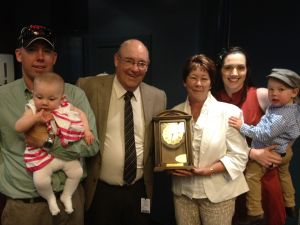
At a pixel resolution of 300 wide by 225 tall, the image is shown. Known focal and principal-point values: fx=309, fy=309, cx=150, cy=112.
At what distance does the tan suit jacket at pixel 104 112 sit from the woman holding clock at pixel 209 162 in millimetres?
241

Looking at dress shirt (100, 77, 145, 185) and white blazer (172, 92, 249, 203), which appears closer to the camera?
white blazer (172, 92, 249, 203)

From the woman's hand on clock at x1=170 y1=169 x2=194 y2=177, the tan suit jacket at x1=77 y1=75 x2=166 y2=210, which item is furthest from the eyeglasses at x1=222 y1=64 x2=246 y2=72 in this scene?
the woman's hand on clock at x1=170 y1=169 x2=194 y2=177

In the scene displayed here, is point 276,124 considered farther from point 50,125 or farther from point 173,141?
point 50,125

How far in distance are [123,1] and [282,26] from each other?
1585 mm

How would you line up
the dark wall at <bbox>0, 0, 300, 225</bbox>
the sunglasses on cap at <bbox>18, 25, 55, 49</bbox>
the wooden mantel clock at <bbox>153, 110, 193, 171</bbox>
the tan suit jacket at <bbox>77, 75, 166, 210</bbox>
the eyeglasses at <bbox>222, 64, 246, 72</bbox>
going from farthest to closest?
the dark wall at <bbox>0, 0, 300, 225</bbox>, the eyeglasses at <bbox>222, 64, 246, 72</bbox>, the tan suit jacket at <bbox>77, 75, 166, 210</bbox>, the wooden mantel clock at <bbox>153, 110, 193, 171</bbox>, the sunglasses on cap at <bbox>18, 25, 55, 49</bbox>

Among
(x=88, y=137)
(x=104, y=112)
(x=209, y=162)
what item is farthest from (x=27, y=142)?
(x=209, y=162)

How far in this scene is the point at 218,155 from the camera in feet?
6.05

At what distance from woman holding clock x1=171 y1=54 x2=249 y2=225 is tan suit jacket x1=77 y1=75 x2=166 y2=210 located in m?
0.24

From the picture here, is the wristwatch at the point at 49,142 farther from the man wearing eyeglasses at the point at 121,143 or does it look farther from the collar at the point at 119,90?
the collar at the point at 119,90

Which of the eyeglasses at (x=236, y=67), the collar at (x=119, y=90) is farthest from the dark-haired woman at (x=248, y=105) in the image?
the collar at (x=119, y=90)

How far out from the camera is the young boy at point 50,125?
59.3 inches

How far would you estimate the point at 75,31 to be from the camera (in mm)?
3428

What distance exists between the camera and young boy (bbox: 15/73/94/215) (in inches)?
59.3

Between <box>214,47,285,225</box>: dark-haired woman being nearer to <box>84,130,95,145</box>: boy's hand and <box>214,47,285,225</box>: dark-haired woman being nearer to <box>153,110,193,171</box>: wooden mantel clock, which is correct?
<box>153,110,193,171</box>: wooden mantel clock
